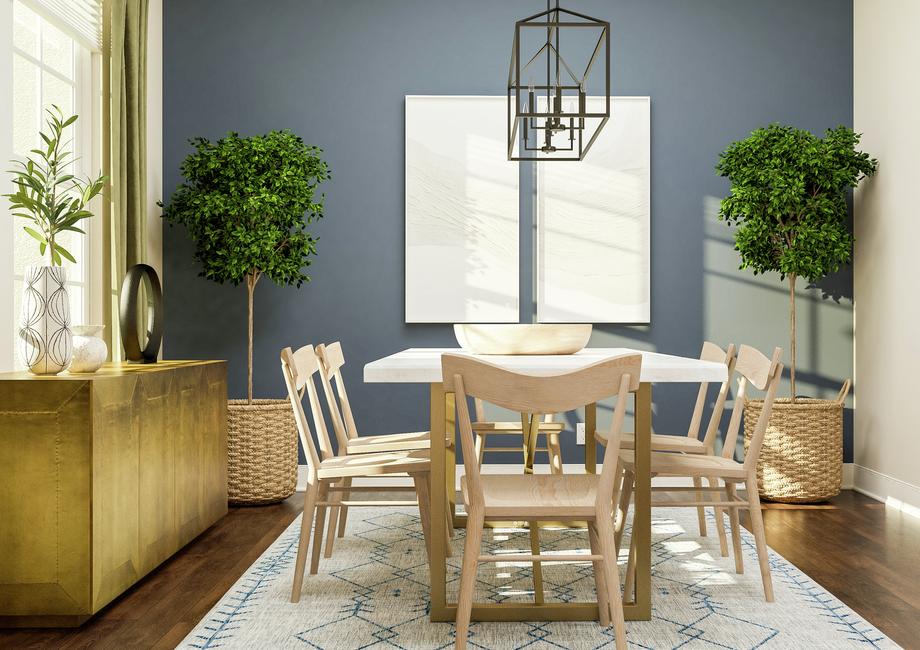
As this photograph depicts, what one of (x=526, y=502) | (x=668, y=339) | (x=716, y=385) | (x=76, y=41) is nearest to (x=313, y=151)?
(x=76, y=41)

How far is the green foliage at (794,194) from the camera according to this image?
4230 millimetres

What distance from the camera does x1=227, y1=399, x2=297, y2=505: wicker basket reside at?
4.17m

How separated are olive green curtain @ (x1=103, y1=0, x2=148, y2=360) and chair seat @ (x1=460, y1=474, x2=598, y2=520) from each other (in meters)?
2.40

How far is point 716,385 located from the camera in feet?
15.8

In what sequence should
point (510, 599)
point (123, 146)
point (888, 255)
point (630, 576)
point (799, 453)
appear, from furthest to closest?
point (888, 255)
point (799, 453)
point (123, 146)
point (510, 599)
point (630, 576)

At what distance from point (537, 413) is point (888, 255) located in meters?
3.26

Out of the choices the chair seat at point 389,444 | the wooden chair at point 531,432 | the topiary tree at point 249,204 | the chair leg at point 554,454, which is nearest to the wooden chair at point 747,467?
the wooden chair at point 531,432

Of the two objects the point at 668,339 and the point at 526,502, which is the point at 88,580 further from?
the point at 668,339

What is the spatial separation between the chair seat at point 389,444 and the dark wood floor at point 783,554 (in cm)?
61

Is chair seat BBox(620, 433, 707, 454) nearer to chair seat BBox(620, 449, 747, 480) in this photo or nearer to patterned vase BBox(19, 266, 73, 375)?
chair seat BBox(620, 449, 747, 480)

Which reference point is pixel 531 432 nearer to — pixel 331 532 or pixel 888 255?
pixel 331 532

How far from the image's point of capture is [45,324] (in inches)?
106

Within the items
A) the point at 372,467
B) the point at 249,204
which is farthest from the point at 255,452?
the point at 372,467

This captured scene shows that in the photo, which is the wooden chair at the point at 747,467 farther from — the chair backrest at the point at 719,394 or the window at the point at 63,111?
the window at the point at 63,111
